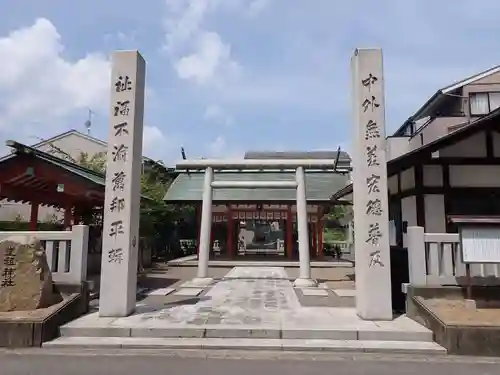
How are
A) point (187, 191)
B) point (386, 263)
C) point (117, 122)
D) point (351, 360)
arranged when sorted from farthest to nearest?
point (187, 191), point (117, 122), point (386, 263), point (351, 360)

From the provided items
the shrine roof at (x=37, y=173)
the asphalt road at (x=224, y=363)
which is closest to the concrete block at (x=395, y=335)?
the asphalt road at (x=224, y=363)

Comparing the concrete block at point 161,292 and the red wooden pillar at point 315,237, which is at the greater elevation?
the red wooden pillar at point 315,237

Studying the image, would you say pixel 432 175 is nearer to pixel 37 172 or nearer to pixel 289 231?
pixel 37 172

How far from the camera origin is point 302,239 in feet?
47.8

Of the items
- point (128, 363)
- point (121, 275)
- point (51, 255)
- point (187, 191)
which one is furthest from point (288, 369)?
point (187, 191)

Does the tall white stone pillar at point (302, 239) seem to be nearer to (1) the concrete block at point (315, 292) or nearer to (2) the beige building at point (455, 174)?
(1) the concrete block at point (315, 292)

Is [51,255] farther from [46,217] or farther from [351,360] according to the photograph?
[46,217]

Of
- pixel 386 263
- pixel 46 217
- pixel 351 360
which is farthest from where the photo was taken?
pixel 46 217

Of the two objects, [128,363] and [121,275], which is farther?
[121,275]

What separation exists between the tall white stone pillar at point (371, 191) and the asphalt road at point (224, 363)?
5.98ft

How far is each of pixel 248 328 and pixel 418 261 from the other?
3602 millimetres

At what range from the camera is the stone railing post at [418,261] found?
27.2ft

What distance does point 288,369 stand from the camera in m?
5.78

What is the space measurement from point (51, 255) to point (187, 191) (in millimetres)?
15066
